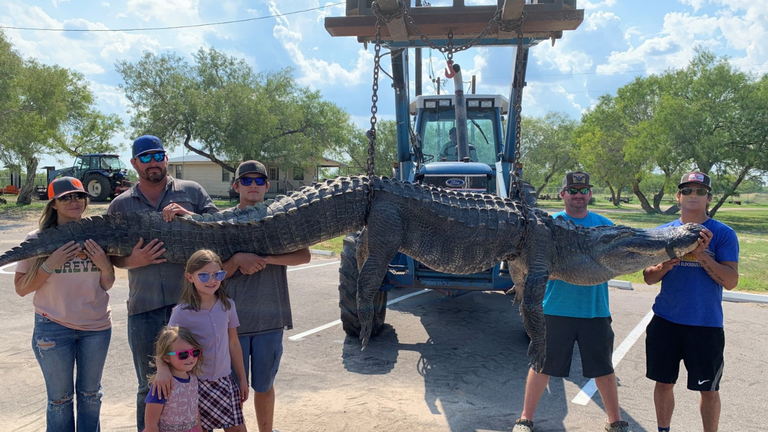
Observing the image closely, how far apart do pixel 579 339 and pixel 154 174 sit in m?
3.37

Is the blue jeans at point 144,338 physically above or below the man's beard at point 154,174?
below

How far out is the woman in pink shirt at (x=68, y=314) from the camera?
9.73 feet

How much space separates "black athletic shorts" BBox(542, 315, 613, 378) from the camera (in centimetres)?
376

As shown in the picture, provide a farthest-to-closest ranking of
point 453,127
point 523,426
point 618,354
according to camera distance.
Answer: point 453,127 < point 618,354 < point 523,426

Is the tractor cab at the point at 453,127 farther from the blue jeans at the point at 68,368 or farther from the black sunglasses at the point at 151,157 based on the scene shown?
the blue jeans at the point at 68,368

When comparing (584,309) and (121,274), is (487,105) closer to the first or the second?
(584,309)

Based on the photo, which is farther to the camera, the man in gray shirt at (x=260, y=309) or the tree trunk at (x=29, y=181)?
the tree trunk at (x=29, y=181)

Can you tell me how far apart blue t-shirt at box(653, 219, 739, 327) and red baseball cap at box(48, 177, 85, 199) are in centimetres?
407

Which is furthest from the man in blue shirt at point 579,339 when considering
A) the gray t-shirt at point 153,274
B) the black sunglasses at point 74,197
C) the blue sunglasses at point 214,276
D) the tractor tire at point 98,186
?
the tractor tire at point 98,186

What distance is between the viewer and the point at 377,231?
9.84ft

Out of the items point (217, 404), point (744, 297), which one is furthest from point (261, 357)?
point (744, 297)

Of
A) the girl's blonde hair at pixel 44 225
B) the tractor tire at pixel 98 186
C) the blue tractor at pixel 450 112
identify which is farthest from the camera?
the tractor tire at pixel 98 186

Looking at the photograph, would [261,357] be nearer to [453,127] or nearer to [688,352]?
[688,352]

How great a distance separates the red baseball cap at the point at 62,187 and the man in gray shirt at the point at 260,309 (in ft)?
3.20
